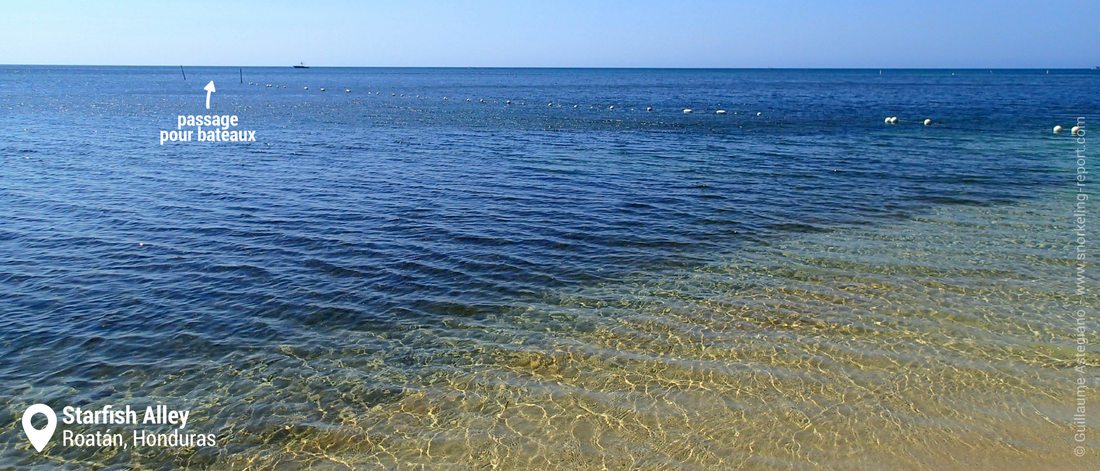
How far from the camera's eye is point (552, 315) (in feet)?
44.1

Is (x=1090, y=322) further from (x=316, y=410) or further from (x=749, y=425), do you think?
(x=316, y=410)

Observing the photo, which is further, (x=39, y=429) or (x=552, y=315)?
(x=552, y=315)

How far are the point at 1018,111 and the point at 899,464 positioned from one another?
74626mm

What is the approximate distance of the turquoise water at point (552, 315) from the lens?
9133 mm

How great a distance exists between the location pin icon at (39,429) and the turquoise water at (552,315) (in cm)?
18

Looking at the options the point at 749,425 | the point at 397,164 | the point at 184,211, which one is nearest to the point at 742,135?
the point at 397,164

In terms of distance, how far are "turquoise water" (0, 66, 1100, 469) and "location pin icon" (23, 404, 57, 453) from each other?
178 millimetres

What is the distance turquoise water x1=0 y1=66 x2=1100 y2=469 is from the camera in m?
9.13

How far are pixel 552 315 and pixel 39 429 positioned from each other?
28.9ft

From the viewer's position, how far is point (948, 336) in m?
12.0

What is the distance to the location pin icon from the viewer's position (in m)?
9.12

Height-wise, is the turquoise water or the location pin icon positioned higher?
the turquoise water

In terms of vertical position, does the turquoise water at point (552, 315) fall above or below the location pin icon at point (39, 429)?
above

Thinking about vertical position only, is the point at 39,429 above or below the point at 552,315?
below
